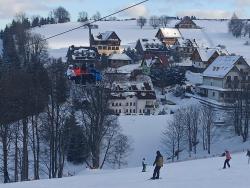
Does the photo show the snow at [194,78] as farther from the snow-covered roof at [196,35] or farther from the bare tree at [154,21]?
the bare tree at [154,21]

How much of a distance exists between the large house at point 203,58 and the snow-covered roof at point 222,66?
43.4 ft

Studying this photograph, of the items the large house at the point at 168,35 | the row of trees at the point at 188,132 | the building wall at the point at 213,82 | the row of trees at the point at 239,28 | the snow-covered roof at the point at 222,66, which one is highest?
the row of trees at the point at 239,28

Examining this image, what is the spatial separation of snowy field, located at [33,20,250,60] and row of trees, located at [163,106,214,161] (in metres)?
54.3

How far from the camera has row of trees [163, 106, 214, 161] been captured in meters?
39.7

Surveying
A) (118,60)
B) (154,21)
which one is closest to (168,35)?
(118,60)

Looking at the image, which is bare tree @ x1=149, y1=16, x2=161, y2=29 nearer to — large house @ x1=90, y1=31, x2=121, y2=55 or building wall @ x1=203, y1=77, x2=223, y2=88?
large house @ x1=90, y1=31, x2=121, y2=55

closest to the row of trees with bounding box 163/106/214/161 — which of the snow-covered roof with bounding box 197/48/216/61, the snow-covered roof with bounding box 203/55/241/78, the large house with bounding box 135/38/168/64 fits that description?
the snow-covered roof with bounding box 203/55/241/78

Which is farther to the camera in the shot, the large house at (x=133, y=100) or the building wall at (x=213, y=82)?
the building wall at (x=213, y=82)

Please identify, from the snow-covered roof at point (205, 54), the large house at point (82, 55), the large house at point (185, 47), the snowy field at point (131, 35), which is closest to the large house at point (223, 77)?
the snow-covered roof at point (205, 54)

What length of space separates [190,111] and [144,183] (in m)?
24.9

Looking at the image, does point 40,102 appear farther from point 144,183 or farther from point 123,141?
point 144,183

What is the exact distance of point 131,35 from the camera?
129250 mm

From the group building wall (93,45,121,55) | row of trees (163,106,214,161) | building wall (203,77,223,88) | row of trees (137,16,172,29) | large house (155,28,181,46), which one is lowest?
row of trees (163,106,214,161)

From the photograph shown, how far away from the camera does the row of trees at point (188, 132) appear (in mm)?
39719
